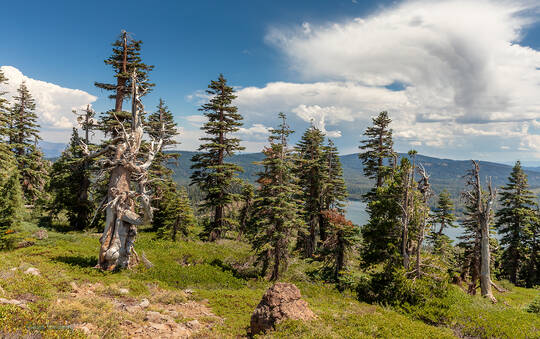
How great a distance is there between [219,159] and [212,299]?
46.9 ft

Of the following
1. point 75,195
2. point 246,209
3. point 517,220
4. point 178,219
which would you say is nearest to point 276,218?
point 178,219

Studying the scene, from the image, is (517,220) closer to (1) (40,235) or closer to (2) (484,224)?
(2) (484,224)

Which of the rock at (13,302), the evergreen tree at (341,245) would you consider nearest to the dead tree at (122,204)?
the rock at (13,302)

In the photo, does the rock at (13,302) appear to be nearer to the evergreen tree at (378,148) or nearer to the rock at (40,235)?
the rock at (40,235)

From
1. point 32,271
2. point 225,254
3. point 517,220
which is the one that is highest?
point 517,220

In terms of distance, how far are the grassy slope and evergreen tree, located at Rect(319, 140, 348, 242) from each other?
9697 millimetres

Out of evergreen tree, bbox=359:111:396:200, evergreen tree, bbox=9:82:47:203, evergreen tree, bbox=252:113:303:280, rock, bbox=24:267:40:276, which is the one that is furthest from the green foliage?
evergreen tree, bbox=9:82:47:203

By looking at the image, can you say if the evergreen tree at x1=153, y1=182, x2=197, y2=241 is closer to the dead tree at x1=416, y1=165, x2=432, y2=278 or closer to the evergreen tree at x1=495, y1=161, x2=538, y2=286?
the dead tree at x1=416, y1=165, x2=432, y2=278

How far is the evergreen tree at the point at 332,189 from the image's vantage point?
26667mm

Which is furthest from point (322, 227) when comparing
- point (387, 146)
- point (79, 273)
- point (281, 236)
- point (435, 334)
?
point (79, 273)

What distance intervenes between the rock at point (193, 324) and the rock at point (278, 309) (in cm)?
175

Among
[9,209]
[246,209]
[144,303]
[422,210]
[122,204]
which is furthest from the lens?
[246,209]

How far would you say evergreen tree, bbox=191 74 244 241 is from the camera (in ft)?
75.7

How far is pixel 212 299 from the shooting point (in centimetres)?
1128
